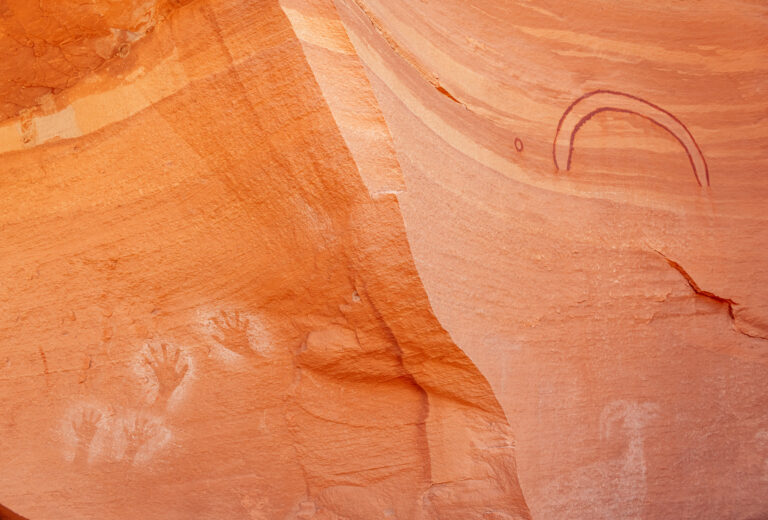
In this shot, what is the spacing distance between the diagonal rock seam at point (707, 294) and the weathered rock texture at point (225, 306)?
0.90m

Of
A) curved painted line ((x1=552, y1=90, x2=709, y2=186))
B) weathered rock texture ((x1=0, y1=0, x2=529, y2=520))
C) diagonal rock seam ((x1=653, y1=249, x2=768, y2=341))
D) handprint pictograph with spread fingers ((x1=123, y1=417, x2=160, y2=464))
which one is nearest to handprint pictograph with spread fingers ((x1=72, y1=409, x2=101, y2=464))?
weathered rock texture ((x1=0, y1=0, x2=529, y2=520))

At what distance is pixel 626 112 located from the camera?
266cm

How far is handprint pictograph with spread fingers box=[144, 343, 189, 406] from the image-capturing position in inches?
88.9

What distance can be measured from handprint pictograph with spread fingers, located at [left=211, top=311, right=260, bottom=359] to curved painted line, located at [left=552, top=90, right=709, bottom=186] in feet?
4.04

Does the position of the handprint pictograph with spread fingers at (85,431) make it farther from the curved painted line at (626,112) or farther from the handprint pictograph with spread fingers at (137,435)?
the curved painted line at (626,112)

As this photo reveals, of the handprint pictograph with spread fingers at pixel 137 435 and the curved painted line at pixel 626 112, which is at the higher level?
the curved painted line at pixel 626 112

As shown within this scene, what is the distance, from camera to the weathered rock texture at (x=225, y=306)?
198 centimetres

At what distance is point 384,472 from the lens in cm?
212

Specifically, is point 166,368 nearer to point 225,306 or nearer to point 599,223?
point 225,306

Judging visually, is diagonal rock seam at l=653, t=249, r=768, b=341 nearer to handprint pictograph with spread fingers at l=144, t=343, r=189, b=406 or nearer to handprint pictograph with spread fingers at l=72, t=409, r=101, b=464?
handprint pictograph with spread fingers at l=144, t=343, r=189, b=406

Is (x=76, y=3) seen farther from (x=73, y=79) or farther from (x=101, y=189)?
(x=101, y=189)

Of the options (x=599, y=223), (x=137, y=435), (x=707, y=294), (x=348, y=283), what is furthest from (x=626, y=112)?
(x=137, y=435)

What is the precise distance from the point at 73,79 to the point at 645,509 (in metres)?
2.22

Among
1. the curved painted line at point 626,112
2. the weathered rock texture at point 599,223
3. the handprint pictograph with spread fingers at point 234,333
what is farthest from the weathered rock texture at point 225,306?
the curved painted line at point 626,112
